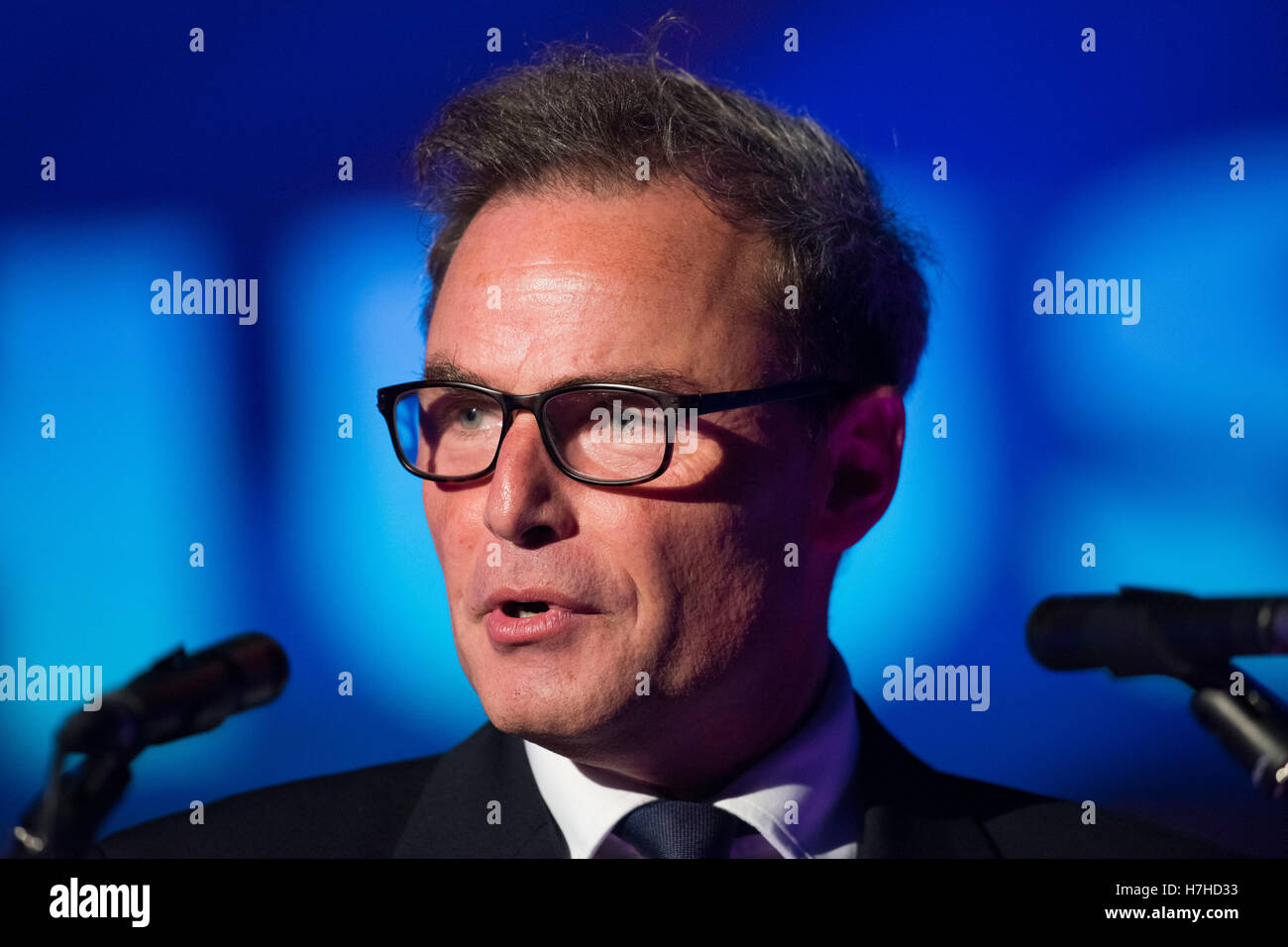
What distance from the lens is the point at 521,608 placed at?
5.27 ft

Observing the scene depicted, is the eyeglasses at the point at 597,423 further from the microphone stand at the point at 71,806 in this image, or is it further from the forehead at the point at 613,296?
the microphone stand at the point at 71,806

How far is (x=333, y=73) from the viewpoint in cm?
209

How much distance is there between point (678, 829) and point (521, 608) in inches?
15.5

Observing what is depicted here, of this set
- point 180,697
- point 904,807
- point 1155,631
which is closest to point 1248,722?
point 1155,631

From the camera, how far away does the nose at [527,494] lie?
1.54 metres

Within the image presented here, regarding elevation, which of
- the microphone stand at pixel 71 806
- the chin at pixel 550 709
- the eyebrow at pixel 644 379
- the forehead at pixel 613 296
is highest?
the forehead at pixel 613 296

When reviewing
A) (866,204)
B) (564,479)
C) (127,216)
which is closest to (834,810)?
(564,479)

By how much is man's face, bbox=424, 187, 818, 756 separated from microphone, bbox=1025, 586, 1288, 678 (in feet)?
1.35

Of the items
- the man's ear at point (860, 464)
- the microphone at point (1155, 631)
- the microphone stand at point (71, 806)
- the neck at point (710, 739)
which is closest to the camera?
the microphone stand at point (71, 806)

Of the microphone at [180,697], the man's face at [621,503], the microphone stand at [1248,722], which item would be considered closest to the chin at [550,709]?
the man's face at [621,503]

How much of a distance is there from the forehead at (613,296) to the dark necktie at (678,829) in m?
0.60

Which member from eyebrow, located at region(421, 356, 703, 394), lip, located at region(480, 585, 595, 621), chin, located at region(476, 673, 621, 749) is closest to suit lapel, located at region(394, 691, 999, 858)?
chin, located at region(476, 673, 621, 749)

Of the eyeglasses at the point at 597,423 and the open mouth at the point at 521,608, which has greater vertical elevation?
the eyeglasses at the point at 597,423

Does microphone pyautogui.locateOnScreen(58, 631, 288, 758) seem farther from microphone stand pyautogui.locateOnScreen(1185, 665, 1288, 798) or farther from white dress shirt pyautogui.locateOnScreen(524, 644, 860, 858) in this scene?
microphone stand pyautogui.locateOnScreen(1185, 665, 1288, 798)
